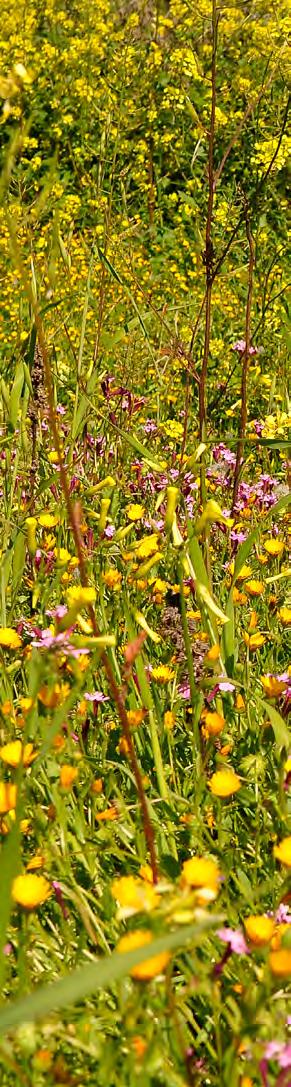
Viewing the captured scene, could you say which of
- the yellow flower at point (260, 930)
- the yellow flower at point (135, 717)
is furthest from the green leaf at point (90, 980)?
the yellow flower at point (135, 717)

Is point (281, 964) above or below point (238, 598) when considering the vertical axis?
below

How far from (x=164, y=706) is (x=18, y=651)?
22cm

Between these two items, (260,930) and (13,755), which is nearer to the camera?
(260,930)

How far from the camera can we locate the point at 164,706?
1.41m

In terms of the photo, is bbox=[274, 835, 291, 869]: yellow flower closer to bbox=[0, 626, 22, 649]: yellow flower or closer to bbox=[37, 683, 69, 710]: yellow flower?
bbox=[37, 683, 69, 710]: yellow flower

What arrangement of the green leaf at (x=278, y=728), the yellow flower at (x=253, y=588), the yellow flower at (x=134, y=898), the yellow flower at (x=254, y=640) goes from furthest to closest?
1. the yellow flower at (x=253, y=588)
2. the yellow flower at (x=254, y=640)
3. the green leaf at (x=278, y=728)
4. the yellow flower at (x=134, y=898)

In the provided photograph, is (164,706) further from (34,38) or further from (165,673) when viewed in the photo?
(34,38)

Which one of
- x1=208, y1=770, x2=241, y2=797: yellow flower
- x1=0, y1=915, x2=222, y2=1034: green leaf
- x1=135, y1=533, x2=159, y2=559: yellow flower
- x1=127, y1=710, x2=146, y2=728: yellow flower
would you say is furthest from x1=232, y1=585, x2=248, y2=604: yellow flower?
x1=0, y1=915, x2=222, y2=1034: green leaf

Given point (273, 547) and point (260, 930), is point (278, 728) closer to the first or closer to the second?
point (260, 930)

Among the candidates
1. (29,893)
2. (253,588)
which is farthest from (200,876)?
(253,588)

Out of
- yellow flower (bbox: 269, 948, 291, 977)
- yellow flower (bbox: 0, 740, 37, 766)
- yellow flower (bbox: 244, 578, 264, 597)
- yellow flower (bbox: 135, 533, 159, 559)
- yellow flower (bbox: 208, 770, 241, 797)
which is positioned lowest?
yellow flower (bbox: 269, 948, 291, 977)

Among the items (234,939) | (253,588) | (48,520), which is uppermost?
(48,520)

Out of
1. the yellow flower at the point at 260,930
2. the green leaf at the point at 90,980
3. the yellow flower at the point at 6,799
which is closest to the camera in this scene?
the green leaf at the point at 90,980

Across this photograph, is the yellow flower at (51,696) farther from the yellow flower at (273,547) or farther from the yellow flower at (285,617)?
the yellow flower at (273,547)
